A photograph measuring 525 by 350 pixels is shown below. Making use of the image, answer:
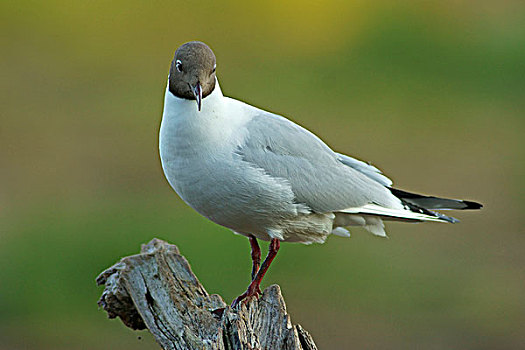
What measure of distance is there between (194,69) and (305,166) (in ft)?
2.61

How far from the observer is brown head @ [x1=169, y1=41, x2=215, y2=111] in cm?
376

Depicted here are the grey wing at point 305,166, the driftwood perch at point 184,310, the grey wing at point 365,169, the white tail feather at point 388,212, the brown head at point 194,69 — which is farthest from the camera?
the grey wing at point 365,169

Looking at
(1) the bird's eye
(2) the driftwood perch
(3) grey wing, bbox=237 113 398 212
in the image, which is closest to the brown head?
(1) the bird's eye

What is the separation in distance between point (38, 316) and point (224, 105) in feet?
12.6

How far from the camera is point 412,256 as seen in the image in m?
8.10

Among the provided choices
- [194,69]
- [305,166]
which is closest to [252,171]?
[305,166]

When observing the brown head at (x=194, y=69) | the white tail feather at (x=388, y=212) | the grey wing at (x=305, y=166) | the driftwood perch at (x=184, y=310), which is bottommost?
the driftwood perch at (x=184, y=310)

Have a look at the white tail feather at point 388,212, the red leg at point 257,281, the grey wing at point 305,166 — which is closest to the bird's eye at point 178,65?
the grey wing at point 305,166

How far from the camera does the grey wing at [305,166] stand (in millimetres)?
4051

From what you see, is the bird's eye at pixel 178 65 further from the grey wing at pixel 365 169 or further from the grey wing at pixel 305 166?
the grey wing at pixel 365 169

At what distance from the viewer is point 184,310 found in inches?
144

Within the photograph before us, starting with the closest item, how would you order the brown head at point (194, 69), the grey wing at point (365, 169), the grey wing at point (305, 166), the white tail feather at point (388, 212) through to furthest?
1. the brown head at point (194, 69)
2. the grey wing at point (305, 166)
3. the white tail feather at point (388, 212)
4. the grey wing at point (365, 169)

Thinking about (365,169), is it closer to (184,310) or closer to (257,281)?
(257,281)

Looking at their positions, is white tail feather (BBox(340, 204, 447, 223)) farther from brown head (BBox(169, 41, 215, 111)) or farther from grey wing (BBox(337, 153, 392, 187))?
brown head (BBox(169, 41, 215, 111))
